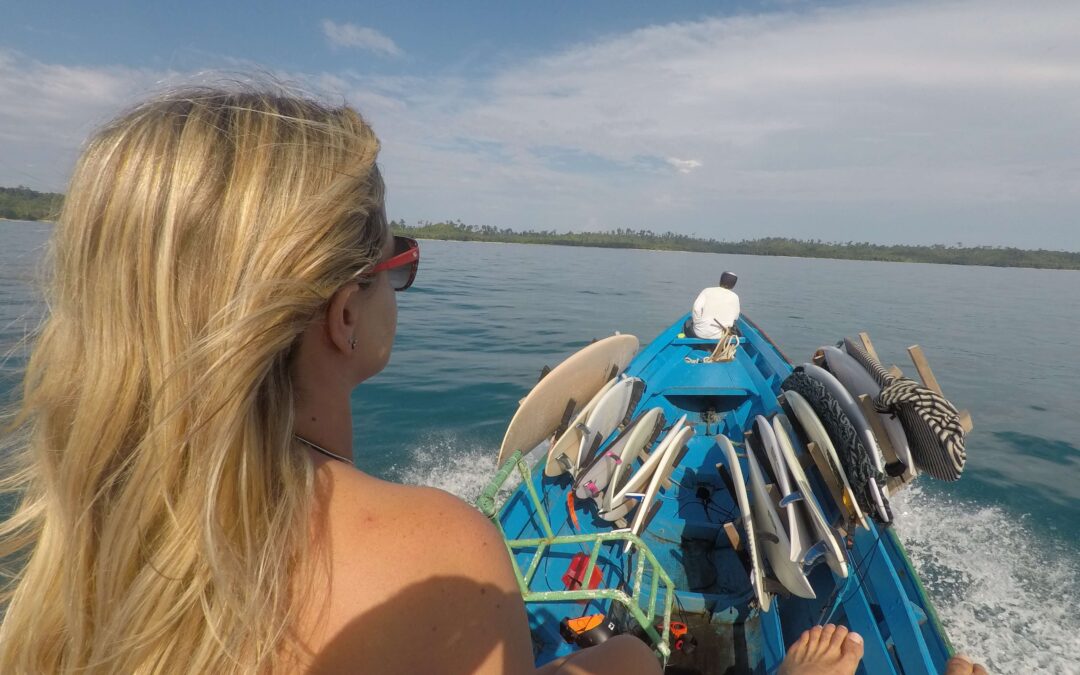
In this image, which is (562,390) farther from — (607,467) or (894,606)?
(894,606)

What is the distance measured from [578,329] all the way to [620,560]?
12.9 m

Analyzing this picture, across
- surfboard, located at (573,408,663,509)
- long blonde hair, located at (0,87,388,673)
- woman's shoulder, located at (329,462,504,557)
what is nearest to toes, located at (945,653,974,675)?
surfboard, located at (573,408,663,509)

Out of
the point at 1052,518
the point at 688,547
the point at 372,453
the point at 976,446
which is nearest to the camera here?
the point at 688,547

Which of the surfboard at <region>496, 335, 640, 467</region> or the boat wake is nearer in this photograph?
the surfboard at <region>496, 335, 640, 467</region>

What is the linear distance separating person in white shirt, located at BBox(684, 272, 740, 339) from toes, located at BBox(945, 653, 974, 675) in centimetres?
654

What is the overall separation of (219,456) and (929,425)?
3.66m

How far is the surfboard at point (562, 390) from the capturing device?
4.18 meters

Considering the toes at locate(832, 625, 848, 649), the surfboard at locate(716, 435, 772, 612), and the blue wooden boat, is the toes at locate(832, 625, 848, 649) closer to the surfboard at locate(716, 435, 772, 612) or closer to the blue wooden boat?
the blue wooden boat

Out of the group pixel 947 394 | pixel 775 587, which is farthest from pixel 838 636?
pixel 947 394

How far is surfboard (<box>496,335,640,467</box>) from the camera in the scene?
4.18m

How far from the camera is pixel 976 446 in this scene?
891 cm

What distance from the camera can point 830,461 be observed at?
12.2 feet

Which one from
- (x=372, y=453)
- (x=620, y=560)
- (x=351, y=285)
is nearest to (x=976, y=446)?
(x=620, y=560)

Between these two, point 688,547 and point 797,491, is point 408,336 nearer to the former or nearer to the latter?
point 688,547
